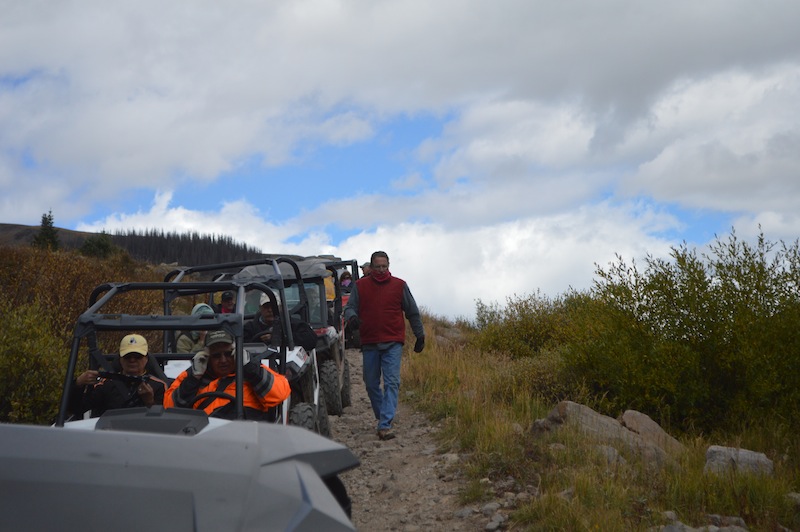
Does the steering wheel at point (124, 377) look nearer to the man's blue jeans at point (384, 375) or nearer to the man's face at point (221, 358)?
the man's face at point (221, 358)

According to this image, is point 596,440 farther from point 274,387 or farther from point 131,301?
point 131,301

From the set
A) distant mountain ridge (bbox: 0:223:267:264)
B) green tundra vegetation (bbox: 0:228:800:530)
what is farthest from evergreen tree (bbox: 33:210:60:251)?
green tundra vegetation (bbox: 0:228:800:530)

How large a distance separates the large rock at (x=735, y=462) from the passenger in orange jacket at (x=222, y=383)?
11.8 feet

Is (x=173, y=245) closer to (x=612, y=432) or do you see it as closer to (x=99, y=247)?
(x=99, y=247)

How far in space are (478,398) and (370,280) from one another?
6.54 ft

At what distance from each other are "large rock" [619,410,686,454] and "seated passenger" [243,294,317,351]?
3417mm

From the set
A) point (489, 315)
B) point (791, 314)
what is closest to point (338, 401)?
point (791, 314)

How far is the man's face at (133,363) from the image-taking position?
547 centimetres

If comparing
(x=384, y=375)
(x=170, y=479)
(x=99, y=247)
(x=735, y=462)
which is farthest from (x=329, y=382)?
(x=99, y=247)

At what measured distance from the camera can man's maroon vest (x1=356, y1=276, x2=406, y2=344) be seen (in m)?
8.27

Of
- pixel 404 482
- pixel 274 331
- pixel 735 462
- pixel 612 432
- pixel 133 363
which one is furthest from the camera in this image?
pixel 612 432

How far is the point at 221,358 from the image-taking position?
5059 millimetres

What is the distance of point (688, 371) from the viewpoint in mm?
9352

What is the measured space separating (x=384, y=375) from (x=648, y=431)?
281 cm
